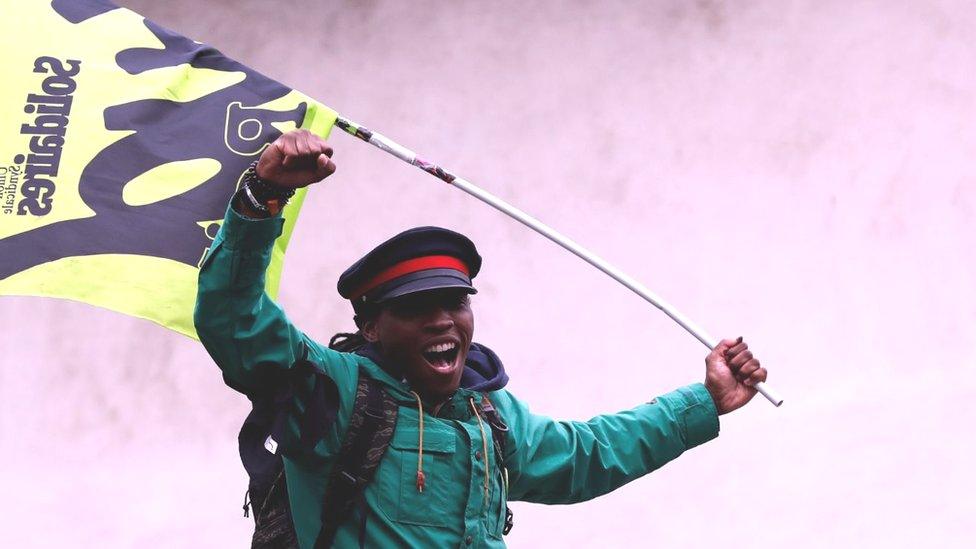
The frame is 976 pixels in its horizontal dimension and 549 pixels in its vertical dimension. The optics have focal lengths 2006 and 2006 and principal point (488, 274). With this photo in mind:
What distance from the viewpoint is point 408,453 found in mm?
2906

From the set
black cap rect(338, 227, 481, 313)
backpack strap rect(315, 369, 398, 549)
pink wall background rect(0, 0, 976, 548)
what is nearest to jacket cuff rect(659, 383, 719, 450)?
black cap rect(338, 227, 481, 313)

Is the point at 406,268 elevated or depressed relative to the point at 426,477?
elevated

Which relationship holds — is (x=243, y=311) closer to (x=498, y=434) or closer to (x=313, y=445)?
(x=313, y=445)

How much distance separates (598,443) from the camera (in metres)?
3.23

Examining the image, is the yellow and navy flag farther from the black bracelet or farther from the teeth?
the black bracelet

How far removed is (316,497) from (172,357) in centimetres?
247

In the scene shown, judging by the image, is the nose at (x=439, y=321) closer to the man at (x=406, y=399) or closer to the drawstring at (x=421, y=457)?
the man at (x=406, y=399)

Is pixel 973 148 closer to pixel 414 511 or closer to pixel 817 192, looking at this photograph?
pixel 817 192

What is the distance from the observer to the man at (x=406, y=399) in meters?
2.72

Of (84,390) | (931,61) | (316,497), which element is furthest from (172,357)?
(316,497)

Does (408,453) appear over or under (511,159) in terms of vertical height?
under

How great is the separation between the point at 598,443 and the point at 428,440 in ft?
1.33

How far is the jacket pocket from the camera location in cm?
289

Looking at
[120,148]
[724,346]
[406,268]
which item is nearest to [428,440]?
[406,268]
